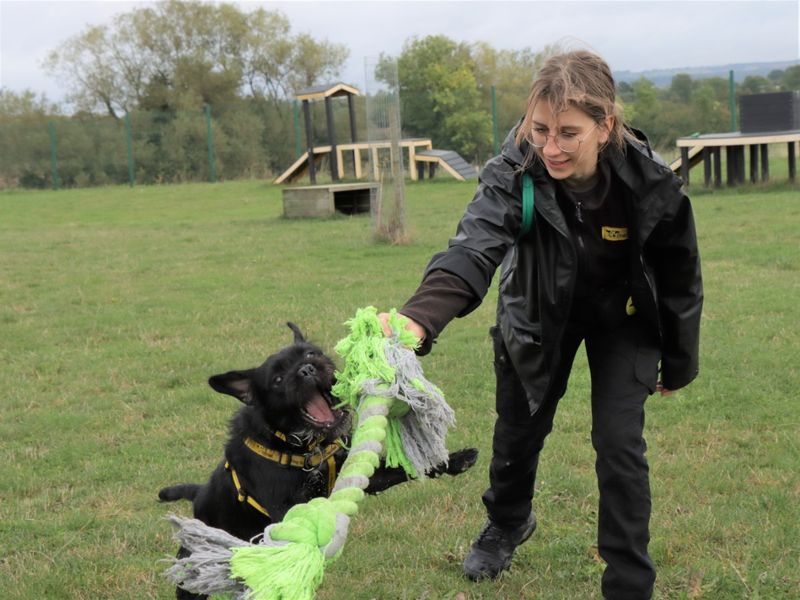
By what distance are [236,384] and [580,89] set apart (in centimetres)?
185

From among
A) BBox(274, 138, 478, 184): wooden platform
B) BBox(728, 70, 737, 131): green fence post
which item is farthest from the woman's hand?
BBox(728, 70, 737, 131): green fence post

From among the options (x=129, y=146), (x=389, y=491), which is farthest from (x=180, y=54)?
(x=389, y=491)

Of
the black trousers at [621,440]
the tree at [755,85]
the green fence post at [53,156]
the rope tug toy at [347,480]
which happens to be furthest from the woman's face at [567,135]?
the green fence post at [53,156]

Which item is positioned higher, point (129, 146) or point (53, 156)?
point (129, 146)

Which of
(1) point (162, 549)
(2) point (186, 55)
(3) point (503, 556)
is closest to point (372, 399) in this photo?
(3) point (503, 556)

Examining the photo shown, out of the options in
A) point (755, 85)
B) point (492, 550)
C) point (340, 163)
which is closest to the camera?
point (492, 550)

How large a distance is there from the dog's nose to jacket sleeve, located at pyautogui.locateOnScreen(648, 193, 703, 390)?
1.36m

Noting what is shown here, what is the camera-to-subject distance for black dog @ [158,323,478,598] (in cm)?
366

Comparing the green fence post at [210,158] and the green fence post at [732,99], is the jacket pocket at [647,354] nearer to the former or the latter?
the green fence post at [732,99]

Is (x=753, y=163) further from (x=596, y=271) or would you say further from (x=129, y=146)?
(x=129, y=146)

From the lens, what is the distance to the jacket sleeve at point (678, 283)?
312 centimetres

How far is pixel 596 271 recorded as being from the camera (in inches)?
128

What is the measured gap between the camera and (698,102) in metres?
27.8

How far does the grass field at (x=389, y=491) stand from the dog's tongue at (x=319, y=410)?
68cm
